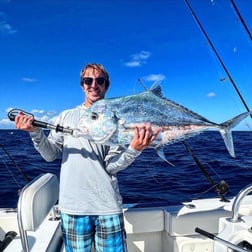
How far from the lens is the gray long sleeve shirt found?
2.27m

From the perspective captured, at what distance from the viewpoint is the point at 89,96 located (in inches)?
92.8

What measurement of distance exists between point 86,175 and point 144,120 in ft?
1.92

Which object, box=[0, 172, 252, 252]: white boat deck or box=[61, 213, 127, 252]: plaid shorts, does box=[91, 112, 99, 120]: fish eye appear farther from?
box=[0, 172, 252, 252]: white boat deck

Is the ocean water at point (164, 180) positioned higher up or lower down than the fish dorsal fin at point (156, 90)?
lower down

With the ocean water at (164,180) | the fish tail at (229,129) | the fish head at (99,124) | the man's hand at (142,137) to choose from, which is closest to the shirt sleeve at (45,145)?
the fish head at (99,124)

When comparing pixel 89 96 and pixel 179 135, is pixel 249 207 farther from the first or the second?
pixel 89 96

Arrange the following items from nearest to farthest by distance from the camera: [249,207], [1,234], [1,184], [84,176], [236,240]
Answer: [84,176] < [236,240] < [1,234] < [249,207] < [1,184]

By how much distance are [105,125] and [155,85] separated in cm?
51

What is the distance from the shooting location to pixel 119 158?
2.22 metres

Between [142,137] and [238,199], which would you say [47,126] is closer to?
[142,137]

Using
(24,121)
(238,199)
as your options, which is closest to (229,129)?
(238,199)

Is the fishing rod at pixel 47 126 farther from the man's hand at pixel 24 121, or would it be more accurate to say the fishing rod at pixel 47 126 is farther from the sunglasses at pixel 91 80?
the sunglasses at pixel 91 80

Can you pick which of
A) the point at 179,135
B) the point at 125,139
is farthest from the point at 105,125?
the point at 179,135

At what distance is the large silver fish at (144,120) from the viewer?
6.87 ft
